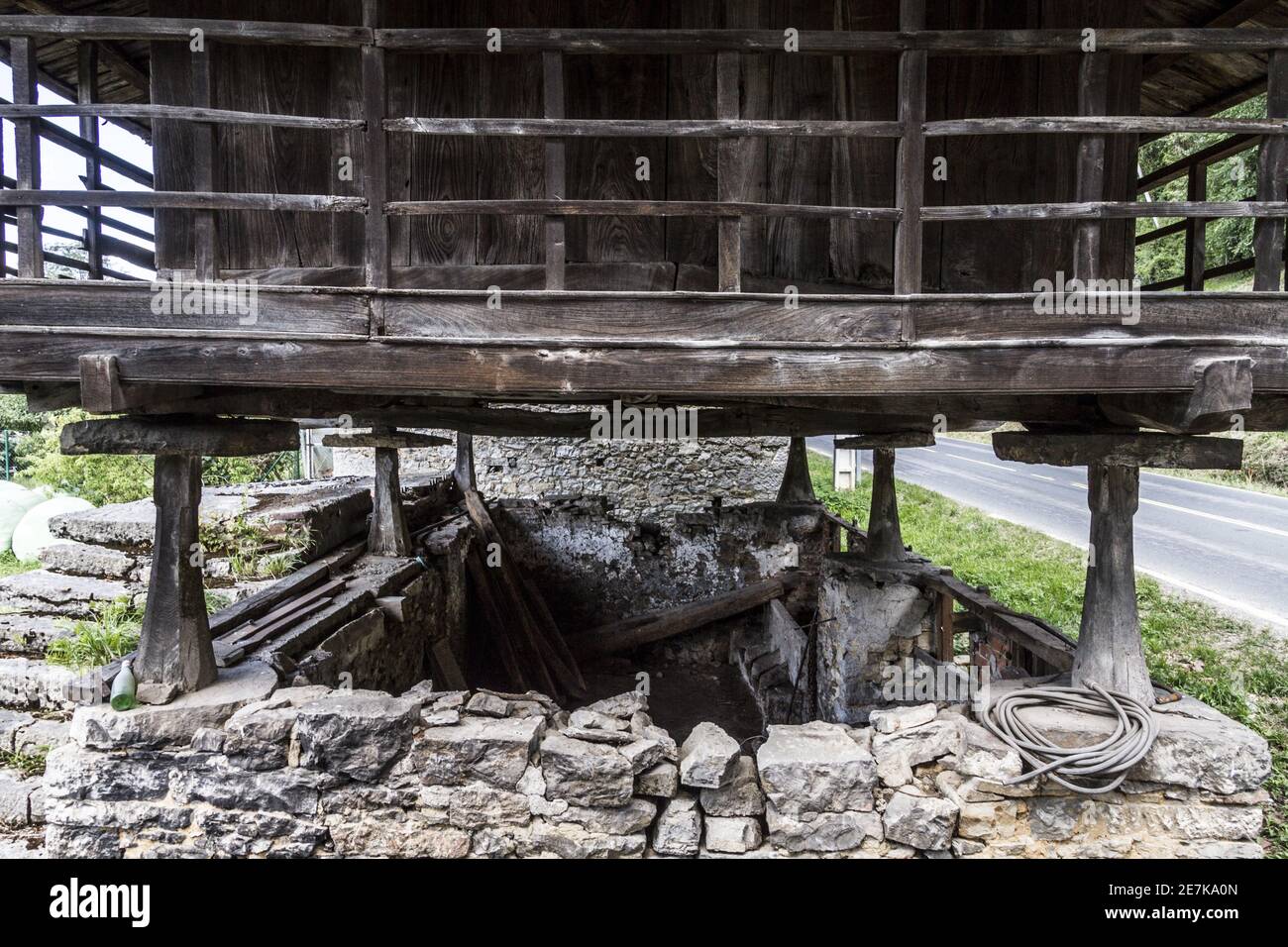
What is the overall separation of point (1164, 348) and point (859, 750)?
2.24 meters

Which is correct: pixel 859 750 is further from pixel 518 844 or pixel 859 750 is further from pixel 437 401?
pixel 437 401

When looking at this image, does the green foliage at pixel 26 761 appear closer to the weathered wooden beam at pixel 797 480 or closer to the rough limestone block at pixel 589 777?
the rough limestone block at pixel 589 777

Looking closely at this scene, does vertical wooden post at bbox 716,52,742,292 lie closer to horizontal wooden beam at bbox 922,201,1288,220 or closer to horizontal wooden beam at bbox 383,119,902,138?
horizontal wooden beam at bbox 383,119,902,138

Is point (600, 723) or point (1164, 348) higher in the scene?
point (1164, 348)

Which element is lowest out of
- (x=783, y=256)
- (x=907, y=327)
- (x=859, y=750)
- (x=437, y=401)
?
(x=859, y=750)

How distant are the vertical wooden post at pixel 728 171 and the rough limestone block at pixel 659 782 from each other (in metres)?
2.27

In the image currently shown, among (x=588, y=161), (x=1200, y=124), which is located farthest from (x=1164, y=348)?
(x=588, y=161)

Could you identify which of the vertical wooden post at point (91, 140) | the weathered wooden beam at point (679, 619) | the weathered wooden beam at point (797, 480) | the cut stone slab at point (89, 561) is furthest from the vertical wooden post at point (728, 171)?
the weathered wooden beam at point (797, 480)

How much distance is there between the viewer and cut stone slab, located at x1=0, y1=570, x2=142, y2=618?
566 centimetres

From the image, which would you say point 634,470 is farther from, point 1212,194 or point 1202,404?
point 1212,194

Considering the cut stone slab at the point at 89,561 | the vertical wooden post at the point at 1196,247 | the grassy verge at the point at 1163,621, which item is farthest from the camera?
the grassy verge at the point at 1163,621

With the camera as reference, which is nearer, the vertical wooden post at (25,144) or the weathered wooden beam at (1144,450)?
the vertical wooden post at (25,144)

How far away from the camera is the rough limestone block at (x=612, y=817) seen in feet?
11.3

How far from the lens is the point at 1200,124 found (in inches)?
115
